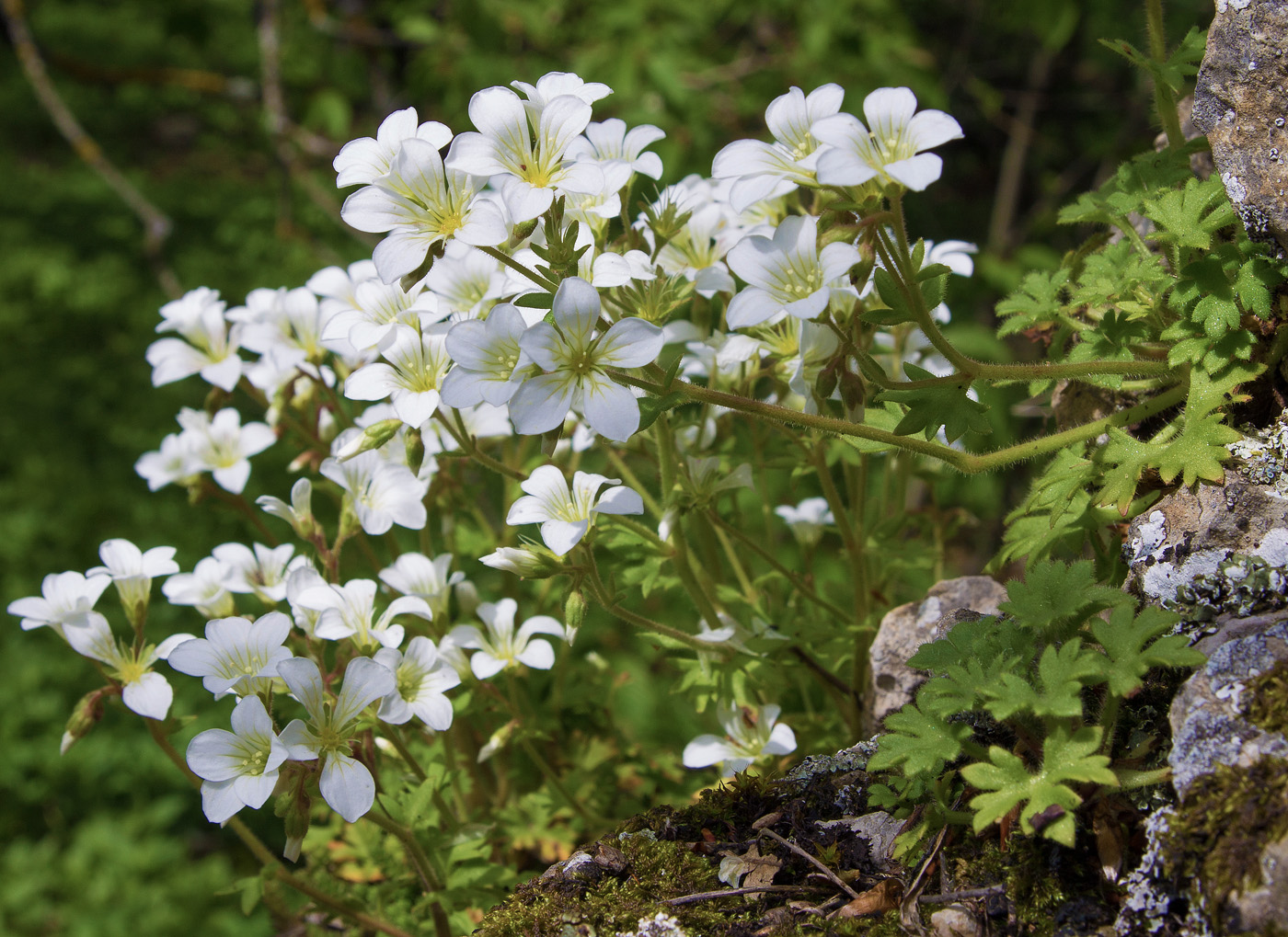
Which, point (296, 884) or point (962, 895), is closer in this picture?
point (962, 895)

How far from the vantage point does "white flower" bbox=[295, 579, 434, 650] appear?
1725mm

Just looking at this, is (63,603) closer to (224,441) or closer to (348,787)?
(224,441)

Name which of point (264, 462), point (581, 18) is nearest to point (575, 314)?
point (264, 462)

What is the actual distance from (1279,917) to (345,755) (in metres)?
1.22

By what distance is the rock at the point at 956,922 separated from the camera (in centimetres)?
131

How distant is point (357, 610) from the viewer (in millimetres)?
1781

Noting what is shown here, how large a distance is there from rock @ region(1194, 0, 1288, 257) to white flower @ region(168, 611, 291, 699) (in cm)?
169

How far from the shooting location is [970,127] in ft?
18.6

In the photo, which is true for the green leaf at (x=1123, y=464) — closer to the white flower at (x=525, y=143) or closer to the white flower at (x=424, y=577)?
the white flower at (x=525, y=143)

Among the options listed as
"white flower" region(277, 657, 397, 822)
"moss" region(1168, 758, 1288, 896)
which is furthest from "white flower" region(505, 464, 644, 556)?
"moss" region(1168, 758, 1288, 896)

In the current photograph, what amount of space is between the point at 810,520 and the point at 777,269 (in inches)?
39.4

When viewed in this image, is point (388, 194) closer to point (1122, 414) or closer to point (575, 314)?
point (575, 314)

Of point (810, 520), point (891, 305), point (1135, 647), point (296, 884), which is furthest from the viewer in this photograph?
point (810, 520)

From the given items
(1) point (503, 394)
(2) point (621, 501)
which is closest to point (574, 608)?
(2) point (621, 501)
